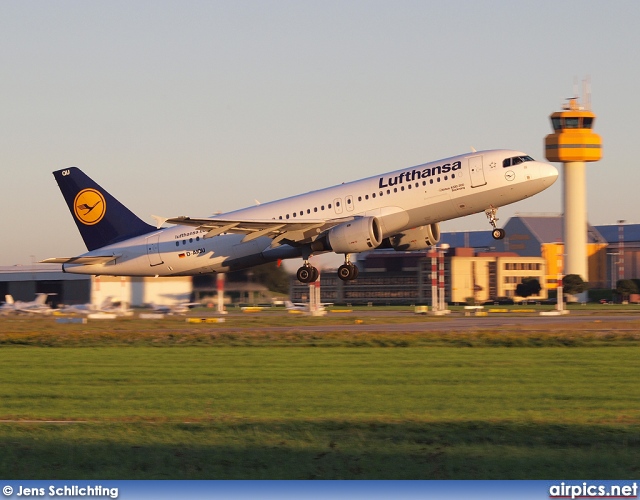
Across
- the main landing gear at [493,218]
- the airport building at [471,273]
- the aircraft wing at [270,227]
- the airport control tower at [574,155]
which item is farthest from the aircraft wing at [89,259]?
the airport control tower at [574,155]

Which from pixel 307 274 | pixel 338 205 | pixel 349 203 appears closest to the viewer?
pixel 349 203

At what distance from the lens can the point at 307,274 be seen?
4200 cm

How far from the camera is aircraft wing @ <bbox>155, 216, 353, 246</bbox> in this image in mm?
38781

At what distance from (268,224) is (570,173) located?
63157mm

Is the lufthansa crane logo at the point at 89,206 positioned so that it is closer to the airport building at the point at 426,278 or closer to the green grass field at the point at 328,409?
the green grass field at the point at 328,409

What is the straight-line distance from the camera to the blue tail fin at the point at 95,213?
1806 inches

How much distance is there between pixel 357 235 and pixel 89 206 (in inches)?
606

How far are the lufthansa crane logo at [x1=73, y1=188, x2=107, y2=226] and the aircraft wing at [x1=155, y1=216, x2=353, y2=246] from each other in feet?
23.1

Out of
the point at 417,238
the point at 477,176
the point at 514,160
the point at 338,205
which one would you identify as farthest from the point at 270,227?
the point at 514,160

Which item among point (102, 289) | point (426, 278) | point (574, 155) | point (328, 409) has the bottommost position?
point (328, 409)

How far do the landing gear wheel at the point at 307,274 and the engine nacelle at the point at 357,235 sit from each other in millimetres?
3433

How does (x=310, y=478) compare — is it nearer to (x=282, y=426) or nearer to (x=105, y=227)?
(x=282, y=426)

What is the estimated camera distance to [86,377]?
1016 inches

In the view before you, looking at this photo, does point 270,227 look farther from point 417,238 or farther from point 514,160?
point 514,160
